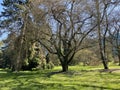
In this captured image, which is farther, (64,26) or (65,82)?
(64,26)

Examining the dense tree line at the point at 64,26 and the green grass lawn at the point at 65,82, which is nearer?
the green grass lawn at the point at 65,82

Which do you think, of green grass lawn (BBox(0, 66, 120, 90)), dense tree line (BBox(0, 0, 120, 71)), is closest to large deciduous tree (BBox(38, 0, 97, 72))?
dense tree line (BBox(0, 0, 120, 71))

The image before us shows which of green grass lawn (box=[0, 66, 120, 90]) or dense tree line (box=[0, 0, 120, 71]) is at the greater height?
dense tree line (box=[0, 0, 120, 71])

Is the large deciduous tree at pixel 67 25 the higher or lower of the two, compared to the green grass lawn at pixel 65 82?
higher

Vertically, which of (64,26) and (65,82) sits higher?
(64,26)

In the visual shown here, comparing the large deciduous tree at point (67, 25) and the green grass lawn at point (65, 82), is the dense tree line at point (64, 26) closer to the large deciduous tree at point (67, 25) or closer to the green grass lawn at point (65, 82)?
the large deciduous tree at point (67, 25)

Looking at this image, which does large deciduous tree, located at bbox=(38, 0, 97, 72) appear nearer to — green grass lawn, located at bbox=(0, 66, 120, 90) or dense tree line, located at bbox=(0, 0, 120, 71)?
dense tree line, located at bbox=(0, 0, 120, 71)

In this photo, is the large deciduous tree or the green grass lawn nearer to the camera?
the green grass lawn

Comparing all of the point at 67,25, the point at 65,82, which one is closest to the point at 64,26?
the point at 67,25

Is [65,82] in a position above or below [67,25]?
below

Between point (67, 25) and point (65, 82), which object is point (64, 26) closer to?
point (67, 25)

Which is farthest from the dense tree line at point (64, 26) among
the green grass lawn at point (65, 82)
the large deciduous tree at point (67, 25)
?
the green grass lawn at point (65, 82)

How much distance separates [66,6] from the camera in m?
26.1

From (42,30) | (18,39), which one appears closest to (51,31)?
(42,30)
